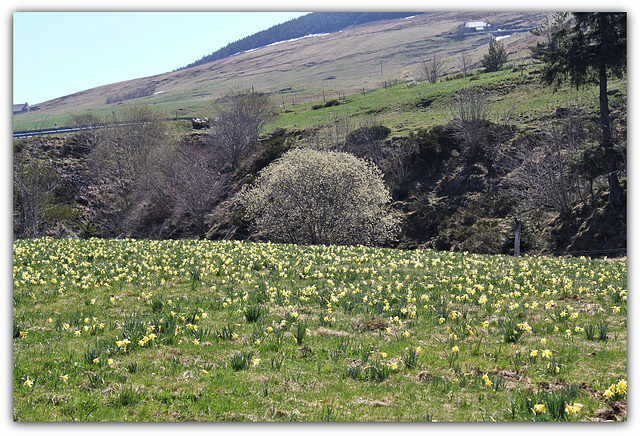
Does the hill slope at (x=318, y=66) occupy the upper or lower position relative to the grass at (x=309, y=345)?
upper

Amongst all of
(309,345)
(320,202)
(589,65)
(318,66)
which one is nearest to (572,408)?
(309,345)

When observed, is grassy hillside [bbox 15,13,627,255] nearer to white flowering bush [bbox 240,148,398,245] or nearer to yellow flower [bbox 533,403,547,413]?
white flowering bush [bbox 240,148,398,245]

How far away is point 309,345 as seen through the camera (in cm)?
711

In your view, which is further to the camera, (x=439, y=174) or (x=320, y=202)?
(x=439, y=174)

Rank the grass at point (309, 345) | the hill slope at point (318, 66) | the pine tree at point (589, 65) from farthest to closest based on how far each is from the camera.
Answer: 1. the hill slope at point (318, 66)
2. the pine tree at point (589, 65)
3. the grass at point (309, 345)

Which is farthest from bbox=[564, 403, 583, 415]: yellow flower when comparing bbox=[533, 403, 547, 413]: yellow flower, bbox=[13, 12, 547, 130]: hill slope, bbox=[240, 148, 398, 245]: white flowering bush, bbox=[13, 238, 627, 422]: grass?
bbox=[13, 12, 547, 130]: hill slope

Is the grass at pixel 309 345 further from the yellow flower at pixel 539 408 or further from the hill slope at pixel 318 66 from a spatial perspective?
the hill slope at pixel 318 66

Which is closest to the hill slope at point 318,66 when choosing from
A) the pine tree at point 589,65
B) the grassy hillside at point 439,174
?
the grassy hillside at point 439,174

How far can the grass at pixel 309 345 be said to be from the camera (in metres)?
5.41

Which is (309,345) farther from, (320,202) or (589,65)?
(320,202)

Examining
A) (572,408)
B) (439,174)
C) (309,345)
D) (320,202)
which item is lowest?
(439,174)

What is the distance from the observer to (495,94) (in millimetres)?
49938

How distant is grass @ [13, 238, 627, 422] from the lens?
5414 millimetres

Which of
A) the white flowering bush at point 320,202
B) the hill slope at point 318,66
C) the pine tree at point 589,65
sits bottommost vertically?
the white flowering bush at point 320,202
